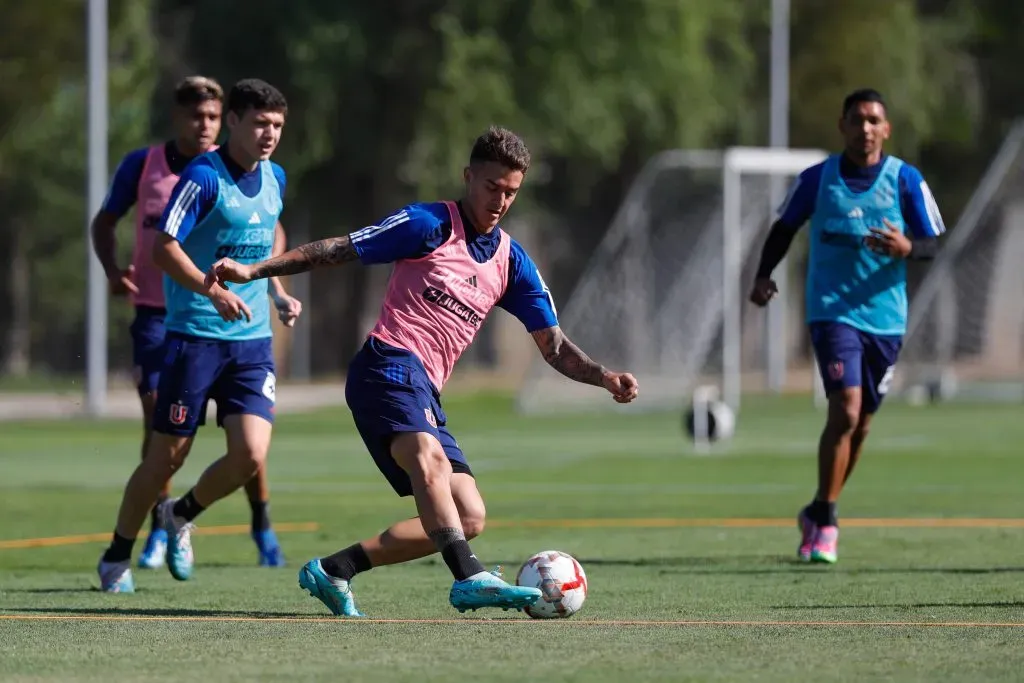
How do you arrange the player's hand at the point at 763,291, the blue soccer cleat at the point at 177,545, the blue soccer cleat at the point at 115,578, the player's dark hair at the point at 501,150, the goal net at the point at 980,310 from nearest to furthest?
the player's dark hair at the point at 501,150
the blue soccer cleat at the point at 115,578
the blue soccer cleat at the point at 177,545
the player's hand at the point at 763,291
the goal net at the point at 980,310

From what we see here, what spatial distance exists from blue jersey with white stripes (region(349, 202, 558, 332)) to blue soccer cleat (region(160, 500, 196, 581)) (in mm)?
2517

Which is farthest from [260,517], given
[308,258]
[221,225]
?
[308,258]

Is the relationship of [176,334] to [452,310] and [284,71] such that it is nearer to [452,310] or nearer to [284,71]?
[452,310]

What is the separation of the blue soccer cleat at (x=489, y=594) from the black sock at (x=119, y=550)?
2.48 meters

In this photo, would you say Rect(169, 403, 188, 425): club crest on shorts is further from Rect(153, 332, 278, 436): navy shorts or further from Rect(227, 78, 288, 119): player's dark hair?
Rect(227, 78, 288, 119): player's dark hair

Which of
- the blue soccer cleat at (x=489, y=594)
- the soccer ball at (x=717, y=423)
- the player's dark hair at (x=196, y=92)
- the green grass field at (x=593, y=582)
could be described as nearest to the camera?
the green grass field at (x=593, y=582)

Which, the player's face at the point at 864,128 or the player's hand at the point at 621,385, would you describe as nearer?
the player's hand at the point at 621,385

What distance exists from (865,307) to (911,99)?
38400mm

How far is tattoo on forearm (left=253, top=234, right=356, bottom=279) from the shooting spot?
8.68 metres

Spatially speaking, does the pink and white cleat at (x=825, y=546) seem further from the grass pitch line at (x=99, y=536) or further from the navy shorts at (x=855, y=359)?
the grass pitch line at (x=99, y=536)

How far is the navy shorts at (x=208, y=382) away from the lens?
10602 millimetres

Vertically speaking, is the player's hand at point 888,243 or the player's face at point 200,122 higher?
the player's face at point 200,122

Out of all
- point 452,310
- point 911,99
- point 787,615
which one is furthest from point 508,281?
point 911,99

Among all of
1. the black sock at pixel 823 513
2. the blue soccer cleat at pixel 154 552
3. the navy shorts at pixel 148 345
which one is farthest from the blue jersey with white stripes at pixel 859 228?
the blue soccer cleat at pixel 154 552
